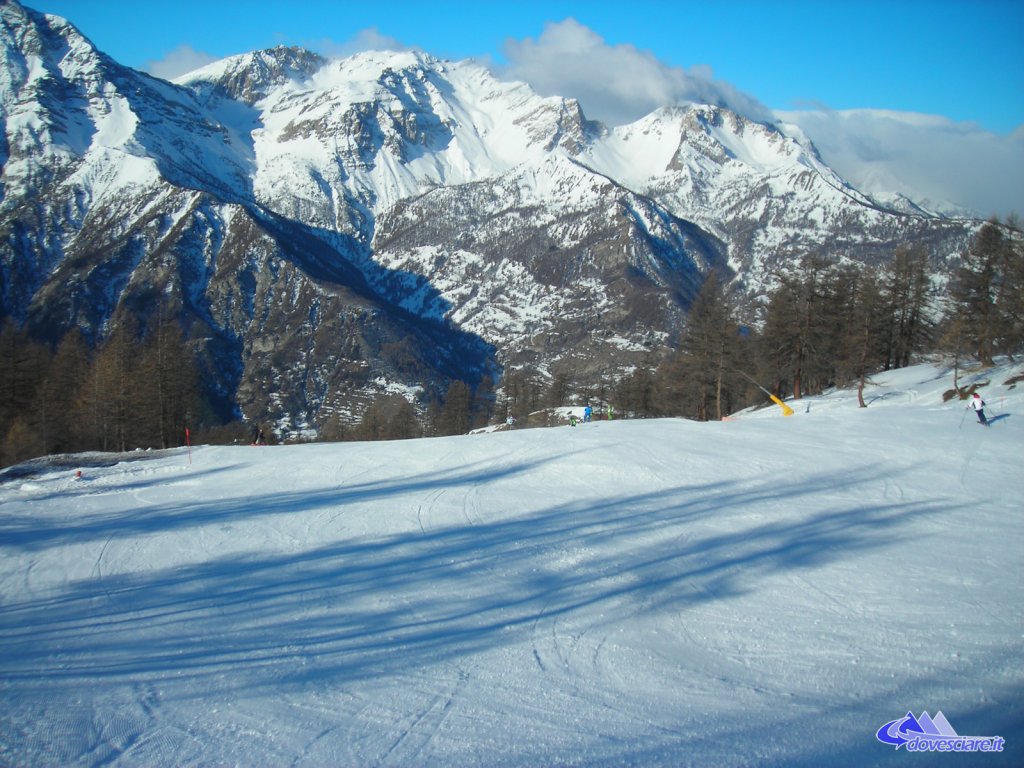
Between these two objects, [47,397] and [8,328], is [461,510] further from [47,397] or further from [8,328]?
[8,328]


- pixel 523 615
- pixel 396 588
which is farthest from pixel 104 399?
pixel 523 615

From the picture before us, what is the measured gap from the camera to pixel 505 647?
336 inches

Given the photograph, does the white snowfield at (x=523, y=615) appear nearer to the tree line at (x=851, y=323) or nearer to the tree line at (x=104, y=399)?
the tree line at (x=851, y=323)

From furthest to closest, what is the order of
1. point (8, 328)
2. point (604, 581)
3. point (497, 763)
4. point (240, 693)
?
point (8, 328) → point (604, 581) → point (240, 693) → point (497, 763)

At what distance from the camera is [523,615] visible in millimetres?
9508

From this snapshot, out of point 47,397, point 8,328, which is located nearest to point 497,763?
point 47,397

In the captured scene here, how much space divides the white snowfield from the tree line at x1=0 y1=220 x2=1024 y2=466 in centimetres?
2094

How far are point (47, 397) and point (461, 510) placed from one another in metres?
42.3

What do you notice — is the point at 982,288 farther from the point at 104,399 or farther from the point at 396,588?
the point at 104,399

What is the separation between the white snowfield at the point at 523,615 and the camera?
666cm

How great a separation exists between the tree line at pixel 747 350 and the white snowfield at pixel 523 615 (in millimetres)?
20938

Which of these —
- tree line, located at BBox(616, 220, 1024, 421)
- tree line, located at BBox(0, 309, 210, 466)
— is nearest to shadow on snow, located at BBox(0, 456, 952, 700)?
tree line, located at BBox(616, 220, 1024, 421)

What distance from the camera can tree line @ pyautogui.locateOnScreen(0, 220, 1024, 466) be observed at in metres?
39.0

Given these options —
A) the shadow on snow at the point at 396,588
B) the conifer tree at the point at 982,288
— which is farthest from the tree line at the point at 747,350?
the shadow on snow at the point at 396,588
